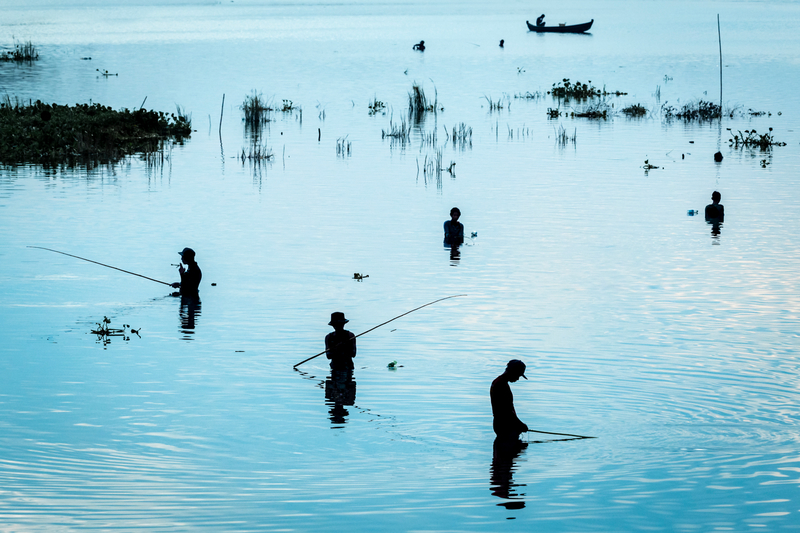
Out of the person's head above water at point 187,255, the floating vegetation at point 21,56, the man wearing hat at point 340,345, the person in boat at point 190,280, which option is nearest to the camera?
the man wearing hat at point 340,345

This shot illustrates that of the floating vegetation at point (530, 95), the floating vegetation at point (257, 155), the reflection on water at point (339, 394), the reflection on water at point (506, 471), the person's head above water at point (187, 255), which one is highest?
the floating vegetation at point (530, 95)

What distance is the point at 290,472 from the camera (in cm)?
988

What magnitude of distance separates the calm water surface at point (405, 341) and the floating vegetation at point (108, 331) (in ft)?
0.84

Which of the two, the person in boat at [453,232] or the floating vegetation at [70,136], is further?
the floating vegetation at [70,136]

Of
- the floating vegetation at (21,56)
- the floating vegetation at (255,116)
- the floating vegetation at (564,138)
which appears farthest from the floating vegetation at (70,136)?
the floating vegetation at (21,56)

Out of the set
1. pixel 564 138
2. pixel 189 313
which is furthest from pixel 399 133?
pixel 189 313

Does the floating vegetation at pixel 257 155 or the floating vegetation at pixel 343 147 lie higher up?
the floating vegetation at pixel 343 147

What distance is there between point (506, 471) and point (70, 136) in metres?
27.8

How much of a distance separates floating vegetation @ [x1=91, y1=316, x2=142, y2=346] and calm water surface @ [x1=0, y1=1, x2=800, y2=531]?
26 cm

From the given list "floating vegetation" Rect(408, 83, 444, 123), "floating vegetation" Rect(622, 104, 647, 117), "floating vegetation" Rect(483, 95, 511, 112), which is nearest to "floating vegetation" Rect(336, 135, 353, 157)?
"floating vegetation" Rect(408, 83, 444, 123)

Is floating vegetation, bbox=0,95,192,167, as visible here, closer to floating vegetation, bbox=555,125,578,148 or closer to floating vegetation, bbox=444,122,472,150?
floating vegetation, bbox=444,122,472,150

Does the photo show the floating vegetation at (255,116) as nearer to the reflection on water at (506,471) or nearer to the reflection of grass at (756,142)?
the reflection of grass at (756,142)

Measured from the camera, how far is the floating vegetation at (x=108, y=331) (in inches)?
576

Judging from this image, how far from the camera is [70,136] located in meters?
34.6
